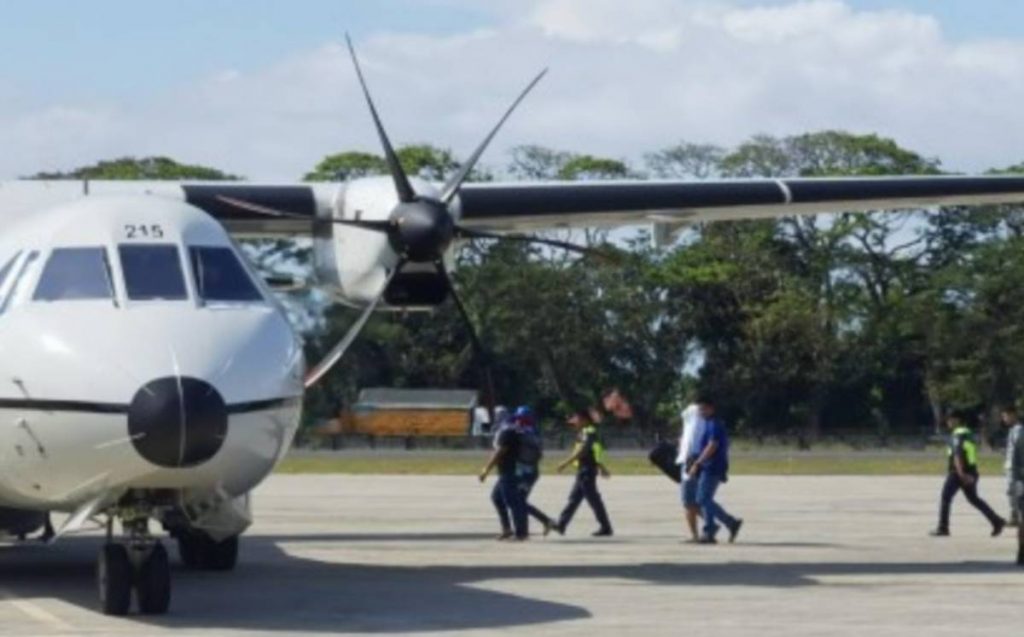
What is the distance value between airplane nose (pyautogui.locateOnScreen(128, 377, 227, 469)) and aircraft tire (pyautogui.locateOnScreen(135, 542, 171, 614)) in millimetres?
994

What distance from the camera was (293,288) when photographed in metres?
22.9

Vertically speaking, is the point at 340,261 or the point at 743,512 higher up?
the point at 340,261

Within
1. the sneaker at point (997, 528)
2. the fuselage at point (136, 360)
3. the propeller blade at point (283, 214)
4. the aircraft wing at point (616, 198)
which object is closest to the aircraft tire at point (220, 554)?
the fuselage at point (136, 360)

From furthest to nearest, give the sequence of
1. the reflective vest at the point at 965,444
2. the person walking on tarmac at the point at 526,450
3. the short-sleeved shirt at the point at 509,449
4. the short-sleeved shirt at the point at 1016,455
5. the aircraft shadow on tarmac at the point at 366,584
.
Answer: the reflective vest at the point at 965,444 < the person walking on tarmac at the point at 526,450 < the short-sleeved shirt at the point at 509,449 < the short-sleeved shirt at the point at 1016,455 < the aircraft shadow on tarmac at the point at 366,584

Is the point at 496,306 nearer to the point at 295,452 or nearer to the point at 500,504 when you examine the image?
the point at 295,452

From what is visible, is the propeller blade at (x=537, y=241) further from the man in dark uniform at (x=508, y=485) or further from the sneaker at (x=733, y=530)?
the sneaker at (x=733, y=530)

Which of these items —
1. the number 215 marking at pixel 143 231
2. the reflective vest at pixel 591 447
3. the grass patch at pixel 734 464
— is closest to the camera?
the number 215 marking at pixel 143 231

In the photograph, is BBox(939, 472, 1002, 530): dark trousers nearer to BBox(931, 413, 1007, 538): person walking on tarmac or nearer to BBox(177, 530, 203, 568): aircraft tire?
BBox(931, 413, 1007, 538): person walking on tarmac

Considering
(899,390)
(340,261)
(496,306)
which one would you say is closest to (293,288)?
(340,261)

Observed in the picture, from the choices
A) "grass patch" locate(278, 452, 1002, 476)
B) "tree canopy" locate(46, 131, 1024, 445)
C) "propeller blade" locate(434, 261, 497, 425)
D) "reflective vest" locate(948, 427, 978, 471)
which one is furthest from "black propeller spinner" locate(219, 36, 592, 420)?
"tree canopy" locate(46, 131, 1024, 445)

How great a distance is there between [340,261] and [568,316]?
5546 centimetres

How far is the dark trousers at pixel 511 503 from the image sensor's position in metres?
24.2

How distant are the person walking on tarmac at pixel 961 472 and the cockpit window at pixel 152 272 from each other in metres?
11.4

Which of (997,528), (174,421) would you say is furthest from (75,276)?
(997,528)
